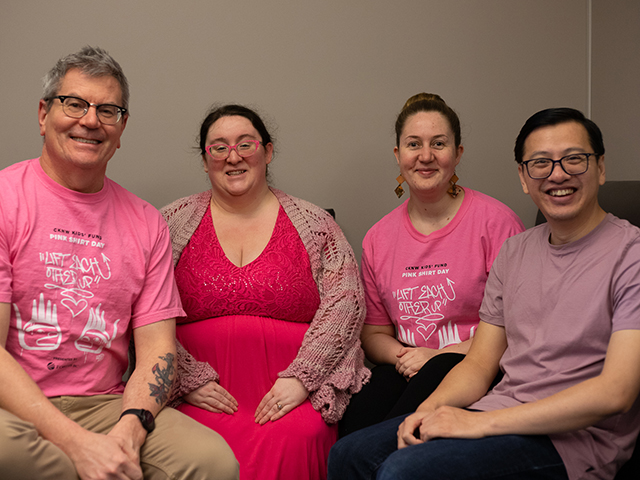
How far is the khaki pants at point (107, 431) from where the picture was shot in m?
1.31

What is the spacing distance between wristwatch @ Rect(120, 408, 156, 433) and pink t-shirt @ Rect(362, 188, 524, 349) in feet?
3.30

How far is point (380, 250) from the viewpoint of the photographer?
232 cm

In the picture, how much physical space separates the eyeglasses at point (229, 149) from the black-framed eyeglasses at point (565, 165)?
3.59ft

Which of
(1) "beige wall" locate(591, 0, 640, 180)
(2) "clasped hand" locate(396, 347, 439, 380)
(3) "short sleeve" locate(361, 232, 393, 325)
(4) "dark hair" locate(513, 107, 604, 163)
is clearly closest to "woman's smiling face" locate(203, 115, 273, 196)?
(3) "short sleeve" locate(361, 232, 393, 325)

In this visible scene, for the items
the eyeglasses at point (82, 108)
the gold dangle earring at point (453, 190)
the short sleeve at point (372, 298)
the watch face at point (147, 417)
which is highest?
the eyeglasses at point (82, 108)

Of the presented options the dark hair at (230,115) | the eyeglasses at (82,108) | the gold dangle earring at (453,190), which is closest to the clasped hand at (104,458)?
the eyeglasses at (82,108)

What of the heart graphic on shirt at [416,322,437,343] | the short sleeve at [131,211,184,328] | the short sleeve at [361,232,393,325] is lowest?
the heart graphic on shirt at [416,322,437,343]

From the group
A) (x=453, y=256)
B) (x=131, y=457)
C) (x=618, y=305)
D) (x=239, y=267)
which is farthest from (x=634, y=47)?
(x=131, y=457)

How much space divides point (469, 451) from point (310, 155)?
1.88 metres

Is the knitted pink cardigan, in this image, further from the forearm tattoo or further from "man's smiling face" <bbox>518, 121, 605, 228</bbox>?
"man's smiling face" <bbox>518, 121, 605, 228</bbox>

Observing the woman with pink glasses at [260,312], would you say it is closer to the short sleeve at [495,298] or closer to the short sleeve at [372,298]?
the short sleeve at [372,298]

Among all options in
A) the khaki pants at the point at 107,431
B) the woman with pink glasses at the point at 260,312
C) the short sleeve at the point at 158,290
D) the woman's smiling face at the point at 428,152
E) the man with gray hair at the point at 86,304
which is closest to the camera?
the khaki pants at the point at 107,431

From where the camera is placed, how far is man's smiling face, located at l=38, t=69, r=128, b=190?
5.48 feet

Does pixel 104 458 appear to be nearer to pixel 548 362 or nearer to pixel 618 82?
pixel 548 362
